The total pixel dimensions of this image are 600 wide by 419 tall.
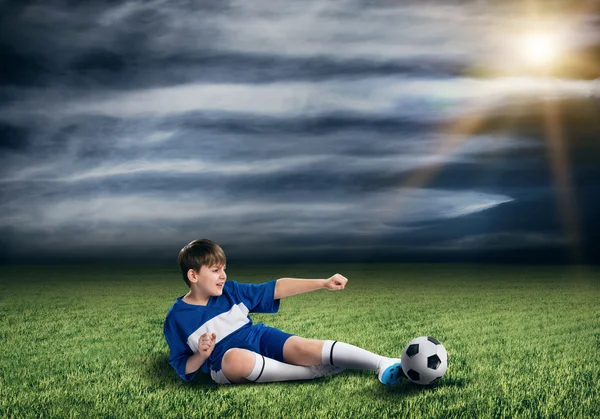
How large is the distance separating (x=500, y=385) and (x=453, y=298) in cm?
875

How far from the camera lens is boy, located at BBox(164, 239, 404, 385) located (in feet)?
17.4

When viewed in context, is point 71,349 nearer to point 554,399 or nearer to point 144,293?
point 554,399

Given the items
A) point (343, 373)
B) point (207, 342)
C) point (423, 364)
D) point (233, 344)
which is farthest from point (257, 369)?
point (423, 364)

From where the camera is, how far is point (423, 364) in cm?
506

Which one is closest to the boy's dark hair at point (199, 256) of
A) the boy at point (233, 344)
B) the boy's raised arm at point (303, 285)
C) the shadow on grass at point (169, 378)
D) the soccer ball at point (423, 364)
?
the boy at point (233, 344)

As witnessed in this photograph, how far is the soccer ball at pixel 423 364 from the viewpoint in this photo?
5066mm

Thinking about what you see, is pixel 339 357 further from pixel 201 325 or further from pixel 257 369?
pixel 201 325

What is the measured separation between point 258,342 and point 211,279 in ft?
2.40

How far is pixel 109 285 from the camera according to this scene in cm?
1945

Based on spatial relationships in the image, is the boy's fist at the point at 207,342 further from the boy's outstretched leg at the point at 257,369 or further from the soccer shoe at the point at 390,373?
the soccer shoe at the point at 390,373

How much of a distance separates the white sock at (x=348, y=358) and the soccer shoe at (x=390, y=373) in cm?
10

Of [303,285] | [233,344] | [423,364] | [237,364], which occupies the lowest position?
[423,364]

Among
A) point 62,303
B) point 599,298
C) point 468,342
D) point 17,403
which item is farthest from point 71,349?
point 599,298

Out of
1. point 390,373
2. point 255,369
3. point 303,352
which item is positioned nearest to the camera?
point 390,373
